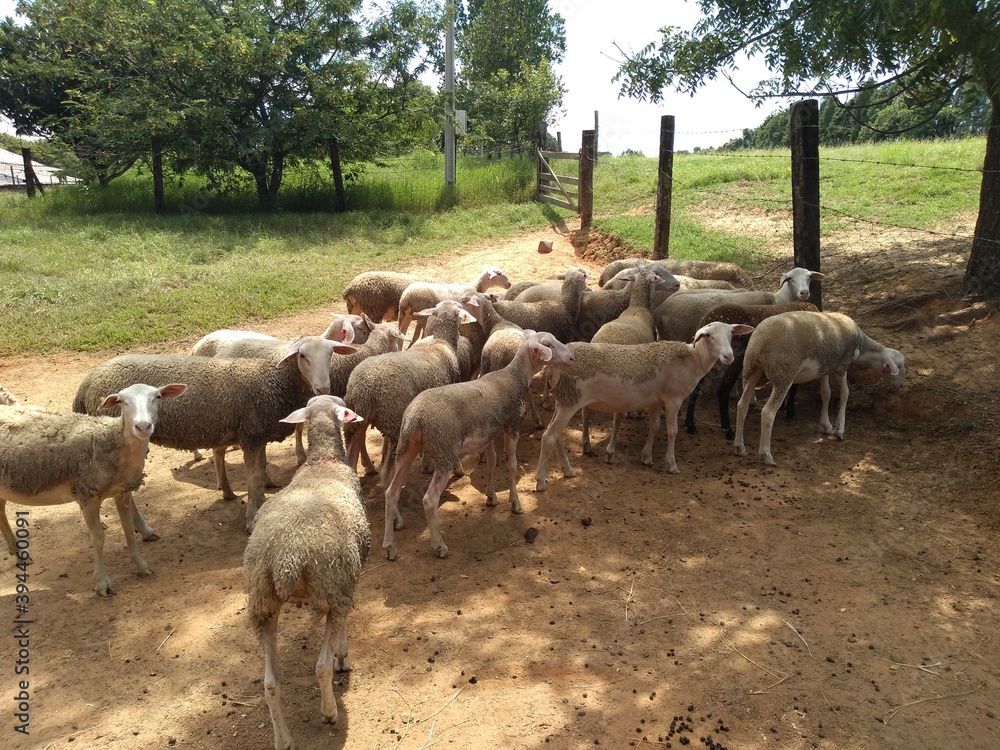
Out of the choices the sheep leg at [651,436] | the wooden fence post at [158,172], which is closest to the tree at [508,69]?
the wooden fence post at [158,172]

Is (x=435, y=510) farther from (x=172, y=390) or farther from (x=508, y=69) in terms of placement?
(x=508, y=69)

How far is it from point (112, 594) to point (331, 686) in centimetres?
224

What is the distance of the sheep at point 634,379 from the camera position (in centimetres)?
656

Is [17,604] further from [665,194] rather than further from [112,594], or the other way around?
[665,194]

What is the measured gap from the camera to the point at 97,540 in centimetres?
502

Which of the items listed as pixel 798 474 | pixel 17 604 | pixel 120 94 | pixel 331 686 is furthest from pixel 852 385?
pixel 120 94

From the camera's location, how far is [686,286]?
918 centimetres

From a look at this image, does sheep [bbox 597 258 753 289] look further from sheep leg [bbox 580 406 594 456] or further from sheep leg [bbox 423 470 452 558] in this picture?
sheep leg [bbox 423 470 452 558]

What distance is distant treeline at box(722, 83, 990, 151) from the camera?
7688 mm

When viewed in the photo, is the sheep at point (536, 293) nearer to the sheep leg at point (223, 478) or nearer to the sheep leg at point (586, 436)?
the sheep leg at point (586, 436)

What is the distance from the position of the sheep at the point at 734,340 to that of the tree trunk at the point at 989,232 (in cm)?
206

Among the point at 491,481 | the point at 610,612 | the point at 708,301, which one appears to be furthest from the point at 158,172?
the point at 610,612

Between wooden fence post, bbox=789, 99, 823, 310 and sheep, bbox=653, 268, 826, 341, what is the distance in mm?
253

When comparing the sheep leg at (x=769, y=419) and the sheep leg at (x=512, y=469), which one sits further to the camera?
the sheep leg at (x=769, y=419)
